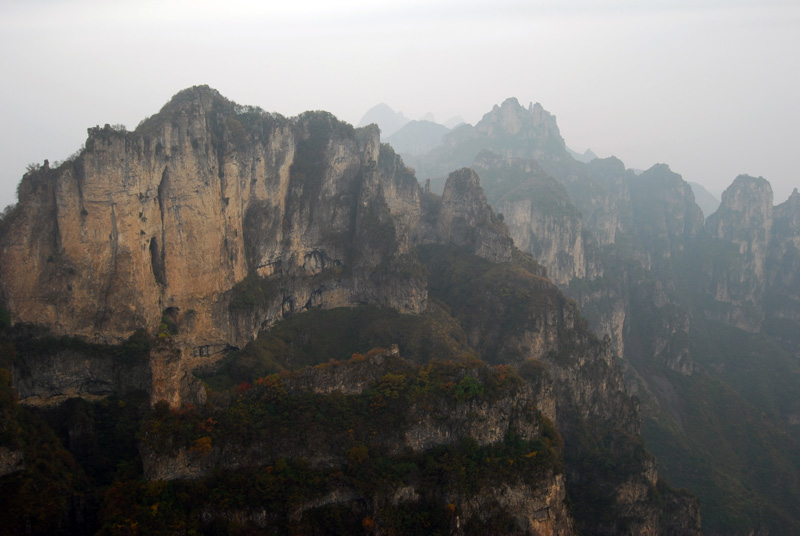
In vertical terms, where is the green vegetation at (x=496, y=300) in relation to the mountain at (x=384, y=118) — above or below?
below

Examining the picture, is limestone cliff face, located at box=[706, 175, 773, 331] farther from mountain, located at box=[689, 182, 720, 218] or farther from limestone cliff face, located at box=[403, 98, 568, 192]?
mountain, located at box=[689, 182, 720, 218]

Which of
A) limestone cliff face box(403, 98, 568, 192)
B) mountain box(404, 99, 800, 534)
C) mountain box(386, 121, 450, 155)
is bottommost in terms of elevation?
mountain box(404, 99, 800, 534)

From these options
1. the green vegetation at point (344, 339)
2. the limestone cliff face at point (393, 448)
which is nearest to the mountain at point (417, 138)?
the green vegetation at point (344, 339)

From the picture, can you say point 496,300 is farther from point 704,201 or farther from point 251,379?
point 704,201

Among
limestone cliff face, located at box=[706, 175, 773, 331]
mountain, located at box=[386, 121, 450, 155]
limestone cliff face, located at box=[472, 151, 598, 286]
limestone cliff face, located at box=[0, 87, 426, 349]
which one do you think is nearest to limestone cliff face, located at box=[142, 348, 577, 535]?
limestone cliff face, located at box=[0, 87, 426, 349]

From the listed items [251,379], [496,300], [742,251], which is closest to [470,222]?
[496,300]

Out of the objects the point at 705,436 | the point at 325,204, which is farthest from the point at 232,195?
the point at 705,436

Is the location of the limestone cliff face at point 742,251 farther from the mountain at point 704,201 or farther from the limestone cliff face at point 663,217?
the mountain at point 704,201
